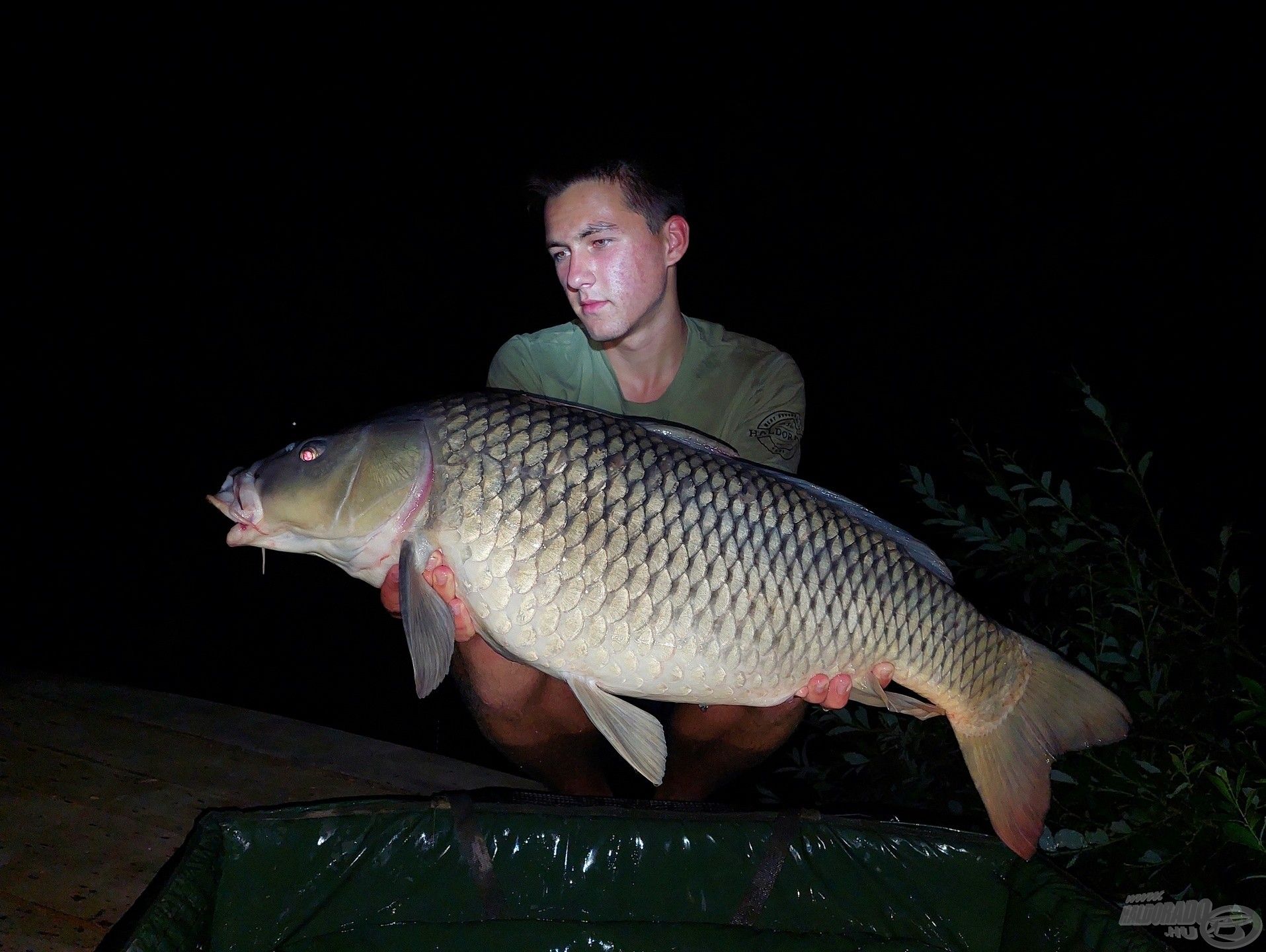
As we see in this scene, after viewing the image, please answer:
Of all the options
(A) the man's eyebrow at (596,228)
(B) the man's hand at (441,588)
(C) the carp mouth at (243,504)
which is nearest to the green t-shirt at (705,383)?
(A) the man's eyebrow at (596,228)

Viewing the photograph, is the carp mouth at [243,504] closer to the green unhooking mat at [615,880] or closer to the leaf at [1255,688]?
the green unhooking mat at [615,880]

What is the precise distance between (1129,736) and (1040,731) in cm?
31

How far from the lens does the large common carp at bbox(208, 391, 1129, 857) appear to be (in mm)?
1348

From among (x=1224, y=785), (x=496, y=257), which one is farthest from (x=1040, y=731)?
(x=496, y=257)

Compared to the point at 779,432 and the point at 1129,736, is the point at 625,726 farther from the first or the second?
the point at 1129,736

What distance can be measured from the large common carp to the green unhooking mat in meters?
0.10

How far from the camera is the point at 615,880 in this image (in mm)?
1401

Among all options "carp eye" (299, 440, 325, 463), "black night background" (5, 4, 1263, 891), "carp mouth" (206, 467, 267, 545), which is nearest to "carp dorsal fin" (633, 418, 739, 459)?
"carp eye" (299, 440, 325, 463)

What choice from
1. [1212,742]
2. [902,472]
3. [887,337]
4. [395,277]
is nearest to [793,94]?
[887,337]

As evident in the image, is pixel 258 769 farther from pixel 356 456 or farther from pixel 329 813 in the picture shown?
pixel 356 456

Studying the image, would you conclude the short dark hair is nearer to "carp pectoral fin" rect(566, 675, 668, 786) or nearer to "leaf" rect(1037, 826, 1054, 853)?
"carp pectoral fin" rect(566, 675, 668, 786)

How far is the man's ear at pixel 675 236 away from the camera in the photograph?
1.86 meters

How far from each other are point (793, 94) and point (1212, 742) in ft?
30.9

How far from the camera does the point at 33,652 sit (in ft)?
15.7
